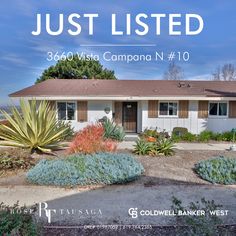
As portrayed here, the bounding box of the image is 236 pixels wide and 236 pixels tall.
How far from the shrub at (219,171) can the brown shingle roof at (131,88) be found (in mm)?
8834

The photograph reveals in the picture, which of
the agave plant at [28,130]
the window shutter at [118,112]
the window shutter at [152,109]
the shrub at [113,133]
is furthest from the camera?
the window shutter at [118,112]

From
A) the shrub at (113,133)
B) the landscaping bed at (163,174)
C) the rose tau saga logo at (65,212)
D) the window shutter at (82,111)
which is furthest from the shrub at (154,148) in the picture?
the window shutter at (82,111)

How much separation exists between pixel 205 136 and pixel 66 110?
8.66m

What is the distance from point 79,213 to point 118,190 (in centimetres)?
144

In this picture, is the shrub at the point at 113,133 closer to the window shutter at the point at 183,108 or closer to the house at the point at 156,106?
the house at the point at 156,106

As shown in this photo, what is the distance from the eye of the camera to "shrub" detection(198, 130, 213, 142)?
14.1 meters

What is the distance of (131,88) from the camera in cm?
1727

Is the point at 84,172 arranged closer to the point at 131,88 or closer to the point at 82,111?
the point at 82,111

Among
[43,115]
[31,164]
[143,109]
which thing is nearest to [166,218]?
[31,164]

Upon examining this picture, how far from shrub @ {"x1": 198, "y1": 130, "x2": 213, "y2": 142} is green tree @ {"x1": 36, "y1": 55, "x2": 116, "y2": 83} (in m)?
14.6

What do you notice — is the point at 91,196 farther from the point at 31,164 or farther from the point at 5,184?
the point at 31,164

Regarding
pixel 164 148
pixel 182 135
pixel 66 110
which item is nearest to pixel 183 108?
pixel 182 135

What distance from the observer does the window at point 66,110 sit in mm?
15883

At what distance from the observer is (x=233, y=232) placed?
373cm
